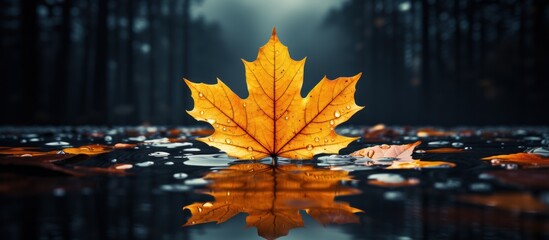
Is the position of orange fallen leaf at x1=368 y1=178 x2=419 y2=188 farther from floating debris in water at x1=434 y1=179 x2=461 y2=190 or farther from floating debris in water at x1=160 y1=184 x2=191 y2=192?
floating debris in water at x1=160 y1=184 x2=191 y2=192

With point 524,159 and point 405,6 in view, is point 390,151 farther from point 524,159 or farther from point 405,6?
point 405,6

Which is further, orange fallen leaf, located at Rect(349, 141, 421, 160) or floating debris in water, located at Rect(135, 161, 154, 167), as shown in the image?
orange fallen leaf, located at Rect(349, 141, 421, 160)

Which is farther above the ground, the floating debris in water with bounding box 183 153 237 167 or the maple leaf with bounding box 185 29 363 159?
the maple leaf with bounding box 185 29 363 159

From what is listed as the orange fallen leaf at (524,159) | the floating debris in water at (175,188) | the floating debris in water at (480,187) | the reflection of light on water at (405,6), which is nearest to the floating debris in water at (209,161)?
the floating debris in water at (175,188)

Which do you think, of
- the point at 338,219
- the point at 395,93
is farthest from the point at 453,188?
the point at 395,93

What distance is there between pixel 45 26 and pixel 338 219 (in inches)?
1530

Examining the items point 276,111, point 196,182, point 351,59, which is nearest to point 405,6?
point 351,59

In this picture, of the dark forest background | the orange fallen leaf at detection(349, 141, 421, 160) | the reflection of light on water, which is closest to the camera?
the orange fallen leaf at detection(349, 141, 421, 160)

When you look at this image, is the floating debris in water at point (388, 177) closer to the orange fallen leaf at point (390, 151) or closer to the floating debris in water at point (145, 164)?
the orange fallen leaf at point (390, 151)

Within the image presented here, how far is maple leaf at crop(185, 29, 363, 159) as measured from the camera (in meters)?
1.76

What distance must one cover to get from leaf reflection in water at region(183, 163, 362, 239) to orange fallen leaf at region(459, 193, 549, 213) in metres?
0.27

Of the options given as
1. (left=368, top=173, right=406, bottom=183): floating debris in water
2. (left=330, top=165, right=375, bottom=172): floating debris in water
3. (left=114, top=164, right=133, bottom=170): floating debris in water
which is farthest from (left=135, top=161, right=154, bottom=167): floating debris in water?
(left=368, top=173, right=406, bottom=183): floating debris in water

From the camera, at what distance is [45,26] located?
34.6 meters

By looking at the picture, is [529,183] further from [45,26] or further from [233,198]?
[45,26]
